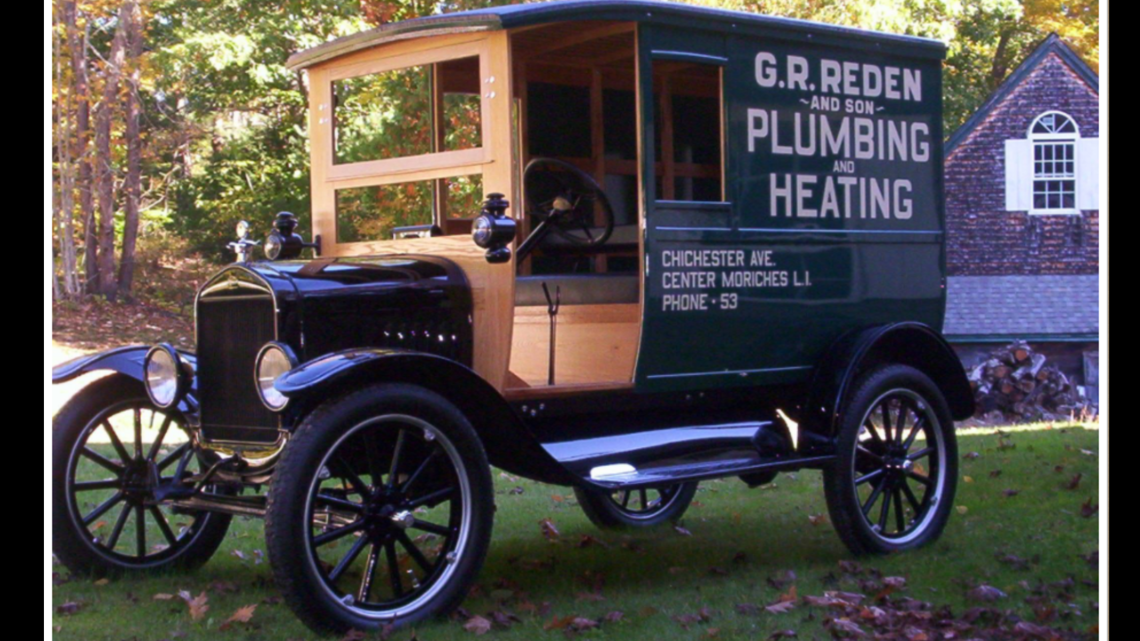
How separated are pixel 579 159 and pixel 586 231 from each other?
3.63ft

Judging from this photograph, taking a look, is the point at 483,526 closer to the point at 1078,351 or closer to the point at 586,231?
the point at 586,231

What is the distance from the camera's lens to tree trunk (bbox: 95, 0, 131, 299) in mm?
22844

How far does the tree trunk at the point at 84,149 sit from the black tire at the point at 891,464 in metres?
18.7

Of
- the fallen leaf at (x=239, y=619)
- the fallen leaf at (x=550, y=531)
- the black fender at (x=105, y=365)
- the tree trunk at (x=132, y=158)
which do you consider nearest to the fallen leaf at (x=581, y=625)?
the fallen leaf at (x=239, y=619)

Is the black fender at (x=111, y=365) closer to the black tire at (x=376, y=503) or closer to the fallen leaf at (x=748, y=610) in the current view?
the black tire at (x=376, y=503)

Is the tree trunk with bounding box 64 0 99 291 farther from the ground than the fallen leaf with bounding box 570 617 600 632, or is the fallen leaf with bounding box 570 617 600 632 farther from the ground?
the tree trunk with bounding box 64 0 99 291

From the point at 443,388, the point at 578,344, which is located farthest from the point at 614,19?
the point at 443,388

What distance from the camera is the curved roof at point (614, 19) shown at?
229 inches

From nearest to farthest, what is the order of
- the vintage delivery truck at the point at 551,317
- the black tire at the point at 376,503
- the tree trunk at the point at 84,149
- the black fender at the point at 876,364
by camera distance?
the black tire at the point at 376,503 → the vintage delivery truck at the point at 551,317 → the black fender at the point at 876,364 → the tree trunk at the point at 84,149

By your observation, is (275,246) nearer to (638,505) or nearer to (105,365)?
(105,365)

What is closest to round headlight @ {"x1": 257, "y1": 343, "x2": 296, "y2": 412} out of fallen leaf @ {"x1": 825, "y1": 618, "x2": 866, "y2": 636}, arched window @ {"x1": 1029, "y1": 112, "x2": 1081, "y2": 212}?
fallen leaf @ {"x1": 825, "y1": 618, "x2": 866, "y2": 636}

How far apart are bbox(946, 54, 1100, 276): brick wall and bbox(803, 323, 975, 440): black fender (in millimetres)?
19464

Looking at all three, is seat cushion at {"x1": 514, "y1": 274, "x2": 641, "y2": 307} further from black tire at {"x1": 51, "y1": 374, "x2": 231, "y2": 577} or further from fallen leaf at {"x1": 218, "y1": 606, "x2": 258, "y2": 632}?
fallen leaf at {"x1": 218, "y1": 606, "x2": 258, "y2": 632}
